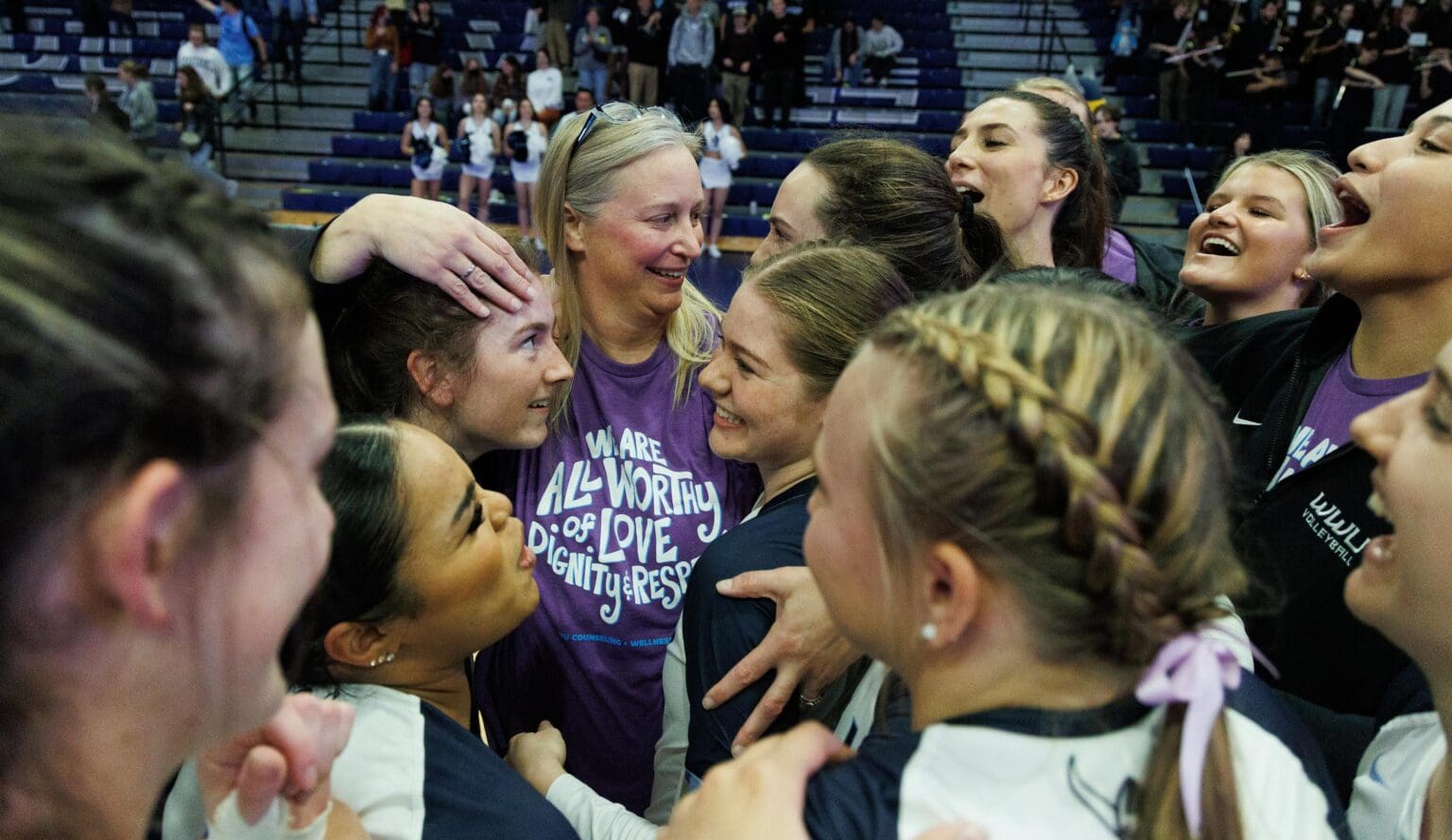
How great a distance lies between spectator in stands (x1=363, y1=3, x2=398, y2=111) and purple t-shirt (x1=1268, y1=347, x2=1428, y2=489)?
1306cm

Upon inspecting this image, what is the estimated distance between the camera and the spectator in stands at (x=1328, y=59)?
36.1ft

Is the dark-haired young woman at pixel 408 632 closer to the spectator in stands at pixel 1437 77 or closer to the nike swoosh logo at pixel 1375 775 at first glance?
the nike swoosh logo at pixel 1375 775

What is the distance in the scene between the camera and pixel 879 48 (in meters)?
13.5

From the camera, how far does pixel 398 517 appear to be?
1.41 metres

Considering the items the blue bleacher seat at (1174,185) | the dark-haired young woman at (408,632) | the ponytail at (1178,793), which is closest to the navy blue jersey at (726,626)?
the dark-haired young woman at (408,632)

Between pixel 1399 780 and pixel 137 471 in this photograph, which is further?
pixel 1399 780

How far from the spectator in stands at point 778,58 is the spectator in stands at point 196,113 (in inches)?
247

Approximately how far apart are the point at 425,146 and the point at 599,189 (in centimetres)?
977

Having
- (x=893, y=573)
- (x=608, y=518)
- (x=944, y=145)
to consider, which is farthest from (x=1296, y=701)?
(x=944, y=145)

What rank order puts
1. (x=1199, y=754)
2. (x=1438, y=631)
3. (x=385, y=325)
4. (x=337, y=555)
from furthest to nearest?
1. (x=385, y=325)
2. (x=337, y=555)
3. (x=1438, y=631)
4. (x=1199, y=754)

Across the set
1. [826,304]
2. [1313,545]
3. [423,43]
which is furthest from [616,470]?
[423,43]

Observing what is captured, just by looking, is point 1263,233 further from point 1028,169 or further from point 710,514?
point 710,514

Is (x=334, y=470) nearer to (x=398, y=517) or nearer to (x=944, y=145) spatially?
(x=398, y=517)

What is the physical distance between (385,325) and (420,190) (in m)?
10.5
